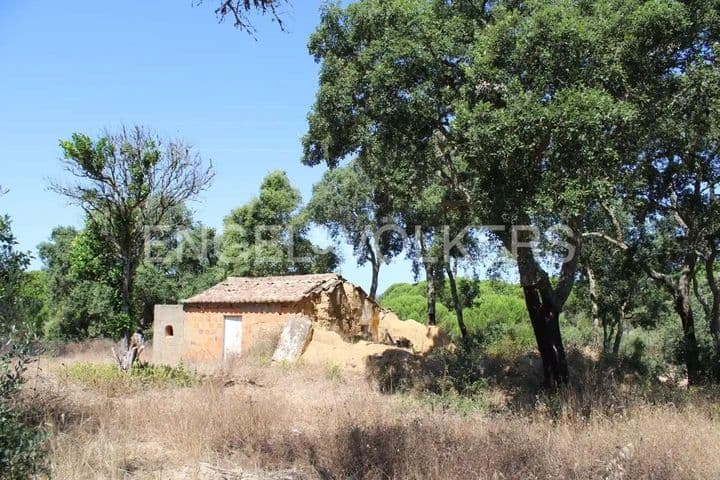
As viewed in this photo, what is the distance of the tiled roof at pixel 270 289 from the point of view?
851 inches

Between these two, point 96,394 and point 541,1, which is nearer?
point 541,1

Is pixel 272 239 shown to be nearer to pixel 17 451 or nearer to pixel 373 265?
pixel 373 265

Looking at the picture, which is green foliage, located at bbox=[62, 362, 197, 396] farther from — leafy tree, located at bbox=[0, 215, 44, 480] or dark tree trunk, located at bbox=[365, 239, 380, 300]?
dark tree trunk, located at bbox=[365, 239, 380, 300]

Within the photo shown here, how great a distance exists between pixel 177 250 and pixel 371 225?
11602 mm

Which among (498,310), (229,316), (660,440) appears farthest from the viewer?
(498,310)

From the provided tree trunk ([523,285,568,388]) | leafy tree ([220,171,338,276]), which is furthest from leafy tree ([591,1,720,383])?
leafy tree ([220,171,338,276])

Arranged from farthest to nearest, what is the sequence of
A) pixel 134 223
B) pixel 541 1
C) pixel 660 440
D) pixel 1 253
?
pixel 134 223
pixel 541 1
pixel 660 440
pixel 1 253

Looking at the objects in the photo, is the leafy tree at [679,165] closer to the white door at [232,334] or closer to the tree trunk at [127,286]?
the tree trunk at [127,286]

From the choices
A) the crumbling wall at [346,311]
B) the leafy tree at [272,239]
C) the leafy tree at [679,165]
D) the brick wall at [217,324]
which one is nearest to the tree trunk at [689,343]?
the leafy tree at [679,165]

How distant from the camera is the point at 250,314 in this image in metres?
22.4

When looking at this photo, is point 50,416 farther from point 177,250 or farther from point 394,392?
point 177,250

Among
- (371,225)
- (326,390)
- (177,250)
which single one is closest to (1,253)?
(326,390)

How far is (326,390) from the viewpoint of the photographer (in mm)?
12336

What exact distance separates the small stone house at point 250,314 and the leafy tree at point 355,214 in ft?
12.3
